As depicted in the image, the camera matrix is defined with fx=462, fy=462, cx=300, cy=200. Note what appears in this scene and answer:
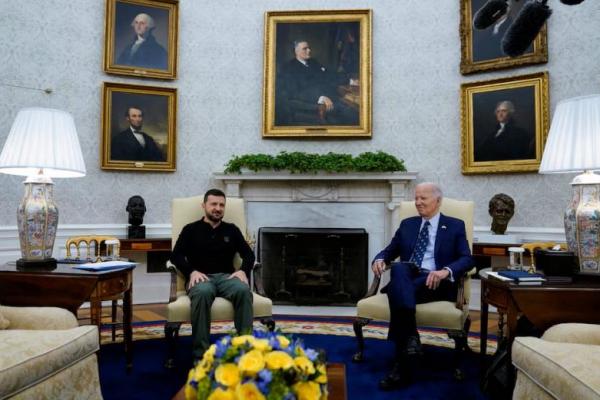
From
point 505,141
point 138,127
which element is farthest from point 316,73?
point 505,141

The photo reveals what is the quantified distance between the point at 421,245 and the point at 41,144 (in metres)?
2.71

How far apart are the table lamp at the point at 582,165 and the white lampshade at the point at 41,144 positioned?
3.07 meters

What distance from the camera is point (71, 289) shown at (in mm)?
2732

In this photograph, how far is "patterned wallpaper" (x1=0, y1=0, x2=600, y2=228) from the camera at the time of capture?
524 cm

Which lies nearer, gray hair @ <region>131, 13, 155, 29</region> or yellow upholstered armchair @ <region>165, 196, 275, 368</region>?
yellow upholstered armchair @ <region>165, 196, 275, 368</region>

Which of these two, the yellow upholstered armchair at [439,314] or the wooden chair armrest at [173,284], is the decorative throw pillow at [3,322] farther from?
the yellow upholstered armchair at [439,314]

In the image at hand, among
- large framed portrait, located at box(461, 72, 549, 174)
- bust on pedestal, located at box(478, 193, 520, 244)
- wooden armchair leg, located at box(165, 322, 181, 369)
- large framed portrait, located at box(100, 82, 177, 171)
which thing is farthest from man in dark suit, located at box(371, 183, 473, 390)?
large framed portrait, located at box(100, 82, 177, 171)

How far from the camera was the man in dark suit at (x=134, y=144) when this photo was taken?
563 centimetres

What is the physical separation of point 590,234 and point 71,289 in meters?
3.02

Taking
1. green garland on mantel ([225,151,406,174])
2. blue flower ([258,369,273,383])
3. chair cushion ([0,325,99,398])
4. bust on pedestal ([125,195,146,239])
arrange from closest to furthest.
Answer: blue flower ([258,369,273,383]) < chair cushion ([0,325,99,398]) < bust on pedestal ([125,195,146,239]) < green garland on mantel ([225,151,406,174])

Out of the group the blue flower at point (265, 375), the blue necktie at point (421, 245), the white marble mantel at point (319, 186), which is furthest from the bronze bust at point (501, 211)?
the blue flower at point (265, 375)

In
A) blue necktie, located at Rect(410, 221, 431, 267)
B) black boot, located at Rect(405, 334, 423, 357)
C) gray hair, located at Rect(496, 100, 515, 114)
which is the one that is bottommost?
black boot, located at Rect(405, 334, 423, 357)

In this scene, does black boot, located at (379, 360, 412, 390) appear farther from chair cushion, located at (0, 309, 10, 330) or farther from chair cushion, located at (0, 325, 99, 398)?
chair cushion, located at (0, 309, 10, 330)

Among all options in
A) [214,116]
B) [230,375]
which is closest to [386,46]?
[214,116]
